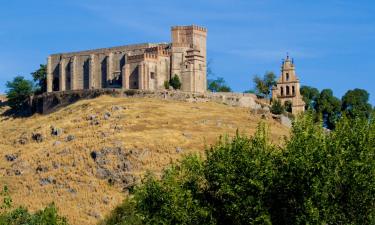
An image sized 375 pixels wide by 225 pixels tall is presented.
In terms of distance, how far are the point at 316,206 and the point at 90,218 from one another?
4095 cm

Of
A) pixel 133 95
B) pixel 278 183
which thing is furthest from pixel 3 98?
pixel 278 183

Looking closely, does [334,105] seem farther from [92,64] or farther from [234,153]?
[234,153]

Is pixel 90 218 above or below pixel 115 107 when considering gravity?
below

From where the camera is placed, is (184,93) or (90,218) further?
(184,93)

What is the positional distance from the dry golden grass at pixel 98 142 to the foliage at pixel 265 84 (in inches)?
786

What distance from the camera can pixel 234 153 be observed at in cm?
5016

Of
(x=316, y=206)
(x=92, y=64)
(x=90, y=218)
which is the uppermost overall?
(x=92, y=64)

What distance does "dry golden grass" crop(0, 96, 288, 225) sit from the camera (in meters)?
87.4

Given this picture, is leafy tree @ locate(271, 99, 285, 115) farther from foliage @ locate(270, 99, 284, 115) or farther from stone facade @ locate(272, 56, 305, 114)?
stone facade @ locate(272, 56, 305, 114)

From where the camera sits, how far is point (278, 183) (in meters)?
46.2

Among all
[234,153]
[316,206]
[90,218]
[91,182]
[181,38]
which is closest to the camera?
[316,206]

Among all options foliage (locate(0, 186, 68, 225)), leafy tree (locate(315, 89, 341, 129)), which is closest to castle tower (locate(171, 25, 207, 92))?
leafy tree (locate(315, 89, 341, 129))

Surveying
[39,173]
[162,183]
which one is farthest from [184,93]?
[162,183]

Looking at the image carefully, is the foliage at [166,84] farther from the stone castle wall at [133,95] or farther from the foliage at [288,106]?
the foliage at [288,106]
